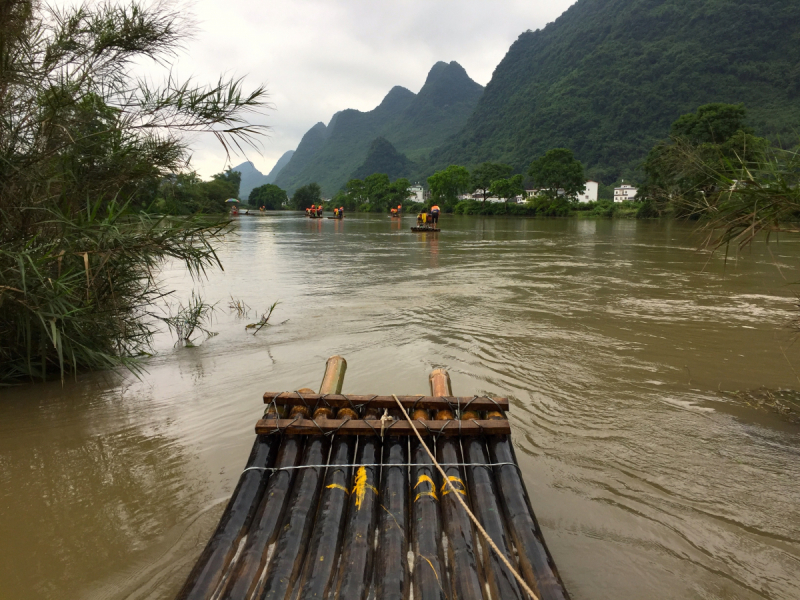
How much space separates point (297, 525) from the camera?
2494 mm

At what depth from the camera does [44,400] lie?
5059 mm

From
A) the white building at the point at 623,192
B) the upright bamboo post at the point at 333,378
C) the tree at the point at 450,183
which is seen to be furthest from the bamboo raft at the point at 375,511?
the white building at the point at 623,192

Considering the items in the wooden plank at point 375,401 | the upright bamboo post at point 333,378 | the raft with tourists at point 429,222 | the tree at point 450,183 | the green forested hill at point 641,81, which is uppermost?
the green forested hill at point 641,81

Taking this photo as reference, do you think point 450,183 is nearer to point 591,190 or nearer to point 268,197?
point 591,190

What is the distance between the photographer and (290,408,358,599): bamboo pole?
86.4 inches

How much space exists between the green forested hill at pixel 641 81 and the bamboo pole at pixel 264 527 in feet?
284

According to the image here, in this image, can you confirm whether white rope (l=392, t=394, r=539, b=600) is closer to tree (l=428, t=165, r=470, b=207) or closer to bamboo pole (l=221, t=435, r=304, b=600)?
bamboo pole (l=221, t=435, r=304, b=600)

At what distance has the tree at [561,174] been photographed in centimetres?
7506

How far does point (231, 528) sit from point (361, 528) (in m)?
0.65

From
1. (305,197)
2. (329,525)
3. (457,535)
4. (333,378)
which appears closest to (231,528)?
(329,525)

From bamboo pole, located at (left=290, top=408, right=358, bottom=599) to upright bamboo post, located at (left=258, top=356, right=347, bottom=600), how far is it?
0.14 feet

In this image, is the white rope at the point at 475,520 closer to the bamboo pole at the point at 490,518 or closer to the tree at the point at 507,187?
the bamboo pole at the point at 490,518

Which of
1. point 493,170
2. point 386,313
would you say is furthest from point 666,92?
point 386,313

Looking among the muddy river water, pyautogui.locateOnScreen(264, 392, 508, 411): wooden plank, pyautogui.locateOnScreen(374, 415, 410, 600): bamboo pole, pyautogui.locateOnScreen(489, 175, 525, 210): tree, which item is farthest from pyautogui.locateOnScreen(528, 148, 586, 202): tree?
pyautogui.locateOnScreen(374, 415, 410, 600): bamboo pole
